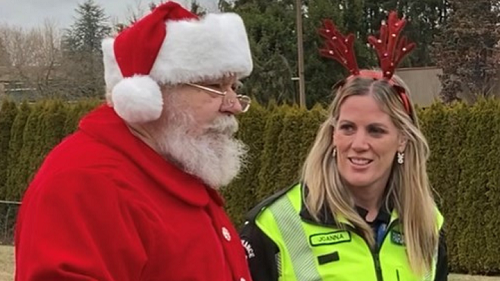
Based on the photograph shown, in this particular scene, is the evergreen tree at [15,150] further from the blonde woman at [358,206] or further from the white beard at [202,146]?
the white beard at [202,146]

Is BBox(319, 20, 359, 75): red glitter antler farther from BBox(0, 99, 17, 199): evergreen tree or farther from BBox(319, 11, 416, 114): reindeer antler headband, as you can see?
BBox(0, 99, 17, 199): evergreen tree

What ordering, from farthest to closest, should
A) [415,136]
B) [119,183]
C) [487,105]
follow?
[487,105] → [415,136] → [119,183]

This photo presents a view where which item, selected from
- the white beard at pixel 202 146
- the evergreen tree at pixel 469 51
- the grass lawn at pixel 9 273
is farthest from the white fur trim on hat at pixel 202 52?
the evergreen tree at pixel 469 51

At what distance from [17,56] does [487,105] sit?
107 ft

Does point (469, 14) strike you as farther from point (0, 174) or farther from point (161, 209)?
point (161, 209)

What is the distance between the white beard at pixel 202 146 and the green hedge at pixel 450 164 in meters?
6.41

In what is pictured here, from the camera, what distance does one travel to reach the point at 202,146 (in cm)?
233

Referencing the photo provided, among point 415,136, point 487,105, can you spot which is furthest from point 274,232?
point 487,105

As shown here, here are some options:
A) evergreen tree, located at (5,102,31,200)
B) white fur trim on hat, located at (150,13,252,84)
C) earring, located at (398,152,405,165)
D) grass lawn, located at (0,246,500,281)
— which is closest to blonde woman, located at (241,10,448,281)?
earring, located at (398,152,405,165)

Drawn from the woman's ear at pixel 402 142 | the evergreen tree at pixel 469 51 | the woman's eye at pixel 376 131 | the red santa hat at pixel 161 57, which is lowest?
the evergreen tree at pixel 469 51

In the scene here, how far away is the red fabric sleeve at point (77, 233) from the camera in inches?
73.6

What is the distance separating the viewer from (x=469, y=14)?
33.7 m

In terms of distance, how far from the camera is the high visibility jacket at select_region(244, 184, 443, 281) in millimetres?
2764

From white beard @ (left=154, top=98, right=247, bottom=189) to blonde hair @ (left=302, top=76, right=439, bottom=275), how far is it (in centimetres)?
50
